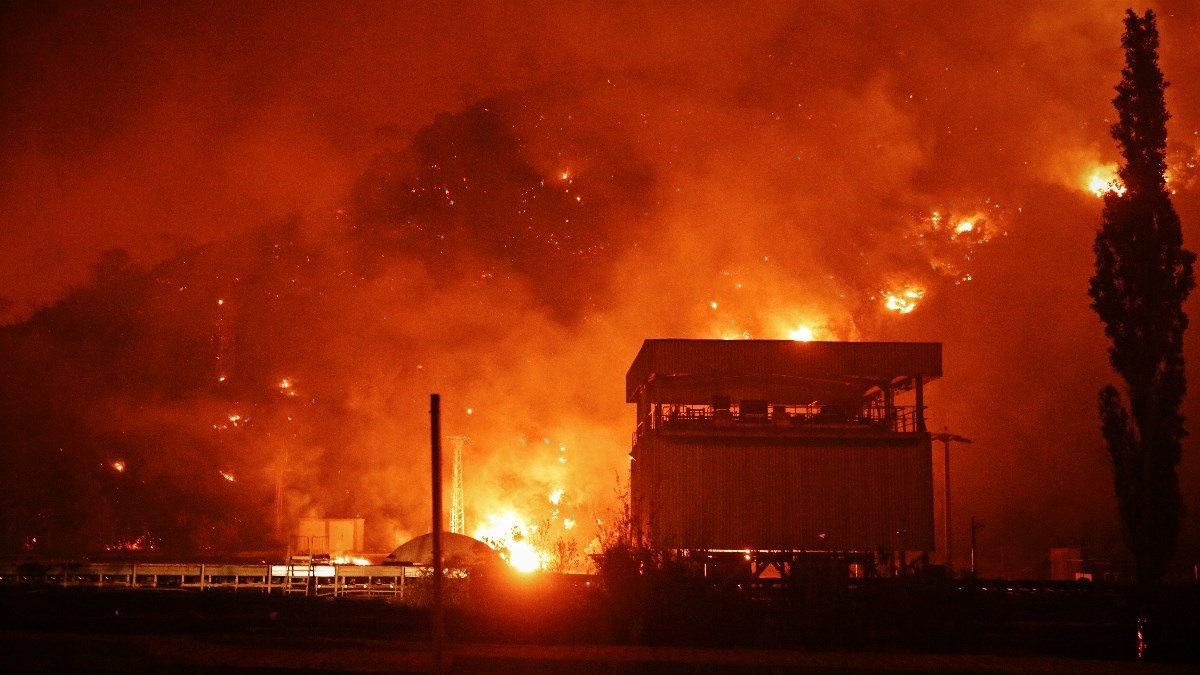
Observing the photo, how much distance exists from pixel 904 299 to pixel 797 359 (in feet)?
108

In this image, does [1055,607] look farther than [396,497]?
No

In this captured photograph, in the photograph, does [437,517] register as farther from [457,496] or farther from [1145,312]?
[457,496]

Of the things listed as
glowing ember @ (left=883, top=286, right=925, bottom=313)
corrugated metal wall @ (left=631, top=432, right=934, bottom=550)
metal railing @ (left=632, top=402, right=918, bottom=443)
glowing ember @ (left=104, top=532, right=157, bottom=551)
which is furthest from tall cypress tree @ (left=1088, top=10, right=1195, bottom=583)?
glowing ember @ (left=104, top=532, right=157, bottom=551)

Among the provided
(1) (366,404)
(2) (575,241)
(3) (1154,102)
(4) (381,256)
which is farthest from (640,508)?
(4) (381,256)

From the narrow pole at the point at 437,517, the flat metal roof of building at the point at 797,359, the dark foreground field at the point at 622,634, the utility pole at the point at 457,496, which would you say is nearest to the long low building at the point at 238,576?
the dark foreground field at the point at 622,634

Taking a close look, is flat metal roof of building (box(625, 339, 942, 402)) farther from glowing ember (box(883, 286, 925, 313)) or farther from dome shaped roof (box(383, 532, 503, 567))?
glowing ember (box(883, 286, 925, 313))

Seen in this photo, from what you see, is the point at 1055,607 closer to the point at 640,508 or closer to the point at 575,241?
the point at 640,508

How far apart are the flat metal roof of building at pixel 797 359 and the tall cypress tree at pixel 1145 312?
7.42 meters

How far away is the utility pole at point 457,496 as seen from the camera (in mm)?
58438

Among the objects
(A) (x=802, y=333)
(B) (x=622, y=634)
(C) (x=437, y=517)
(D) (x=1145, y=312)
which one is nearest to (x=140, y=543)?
(A) (x=802, y=333)

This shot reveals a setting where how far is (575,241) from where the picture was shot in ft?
285

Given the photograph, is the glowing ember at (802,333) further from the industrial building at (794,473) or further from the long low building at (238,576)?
the long low building at (238,576)

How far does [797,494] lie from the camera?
38.2m

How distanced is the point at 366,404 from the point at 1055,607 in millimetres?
58158
